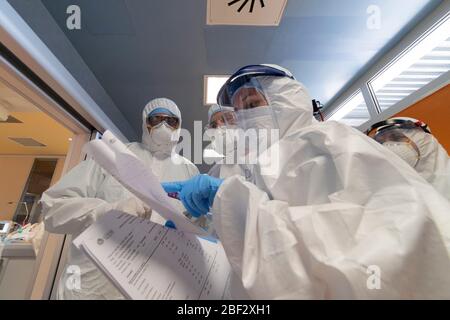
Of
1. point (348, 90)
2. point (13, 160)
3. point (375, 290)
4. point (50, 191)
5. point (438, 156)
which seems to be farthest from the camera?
point (13, 160)

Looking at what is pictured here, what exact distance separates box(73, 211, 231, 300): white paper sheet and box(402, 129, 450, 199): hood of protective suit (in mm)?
1276

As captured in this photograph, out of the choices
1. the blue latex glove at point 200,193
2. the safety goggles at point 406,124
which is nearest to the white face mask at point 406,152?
the safety goggles at point 406,124

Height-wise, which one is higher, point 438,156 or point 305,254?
point 438,156

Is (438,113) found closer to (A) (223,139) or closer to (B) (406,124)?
(B) (406,124)

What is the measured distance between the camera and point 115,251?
0.30 metres

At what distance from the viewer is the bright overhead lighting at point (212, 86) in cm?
172

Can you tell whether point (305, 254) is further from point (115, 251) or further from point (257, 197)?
point (115, 251)

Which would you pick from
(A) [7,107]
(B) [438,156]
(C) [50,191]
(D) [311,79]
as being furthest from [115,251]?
(A) [7,107]

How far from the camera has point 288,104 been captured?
566 mm

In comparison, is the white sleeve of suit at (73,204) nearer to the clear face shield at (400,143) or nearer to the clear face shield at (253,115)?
the clear face shield at (253,115)

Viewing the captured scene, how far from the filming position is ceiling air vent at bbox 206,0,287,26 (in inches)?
38.4

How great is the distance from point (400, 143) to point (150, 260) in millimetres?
1455

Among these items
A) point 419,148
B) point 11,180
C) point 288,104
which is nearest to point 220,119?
point 288,104
